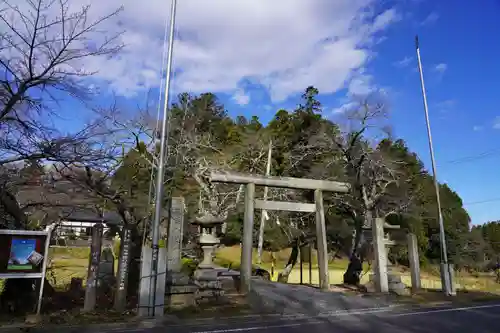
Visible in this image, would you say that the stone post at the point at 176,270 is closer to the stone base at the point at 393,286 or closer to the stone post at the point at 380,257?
the stone post at the point at 380,257

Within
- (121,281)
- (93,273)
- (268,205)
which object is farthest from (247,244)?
(93,273)

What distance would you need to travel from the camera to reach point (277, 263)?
33094 millimetres

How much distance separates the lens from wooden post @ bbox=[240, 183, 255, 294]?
12312 mm

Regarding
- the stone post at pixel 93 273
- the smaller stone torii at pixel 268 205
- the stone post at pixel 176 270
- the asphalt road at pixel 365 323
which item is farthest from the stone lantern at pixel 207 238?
the stone post at pixel 93 273

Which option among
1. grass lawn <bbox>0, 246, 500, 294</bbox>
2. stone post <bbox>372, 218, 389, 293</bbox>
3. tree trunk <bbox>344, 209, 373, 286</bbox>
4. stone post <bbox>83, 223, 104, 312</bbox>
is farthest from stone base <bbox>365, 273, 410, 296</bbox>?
stone post <bbox>83, 223, 104, 312</bbox>

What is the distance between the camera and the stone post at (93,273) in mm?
8562

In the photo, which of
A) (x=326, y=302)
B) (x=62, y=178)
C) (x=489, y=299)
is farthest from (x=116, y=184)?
(x=489, y=299)

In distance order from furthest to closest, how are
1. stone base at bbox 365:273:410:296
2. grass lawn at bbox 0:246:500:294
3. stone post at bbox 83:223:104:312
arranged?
grass lawn at bbox 0:246:500:294 < stone base at bbox 365:273:410:296 < stone post at bbox 83:223:104:312

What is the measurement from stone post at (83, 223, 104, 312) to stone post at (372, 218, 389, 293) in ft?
33.3

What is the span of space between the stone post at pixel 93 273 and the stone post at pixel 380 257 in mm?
10160

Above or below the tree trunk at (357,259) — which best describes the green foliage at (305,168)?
above

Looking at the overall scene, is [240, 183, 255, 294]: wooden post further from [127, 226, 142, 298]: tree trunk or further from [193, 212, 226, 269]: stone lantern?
[127, 226, 142, 298]: tree trunk

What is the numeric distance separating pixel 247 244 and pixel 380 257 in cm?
535

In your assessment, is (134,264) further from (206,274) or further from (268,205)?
(268,205)
